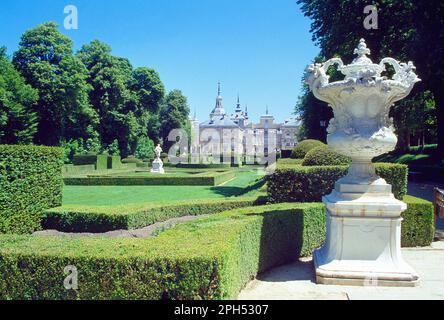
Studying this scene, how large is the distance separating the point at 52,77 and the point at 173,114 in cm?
3248

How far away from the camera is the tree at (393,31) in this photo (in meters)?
16.8

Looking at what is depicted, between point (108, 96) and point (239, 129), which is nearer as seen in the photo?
point (108, 96)

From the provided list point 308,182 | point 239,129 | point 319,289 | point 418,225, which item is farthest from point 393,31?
point 239,129

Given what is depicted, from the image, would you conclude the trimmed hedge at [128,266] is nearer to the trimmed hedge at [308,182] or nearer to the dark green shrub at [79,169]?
the trimmed hedge at [308,182]

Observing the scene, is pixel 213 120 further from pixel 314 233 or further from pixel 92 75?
pixel 314 233

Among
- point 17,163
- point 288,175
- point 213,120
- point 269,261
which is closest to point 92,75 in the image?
point 17,163

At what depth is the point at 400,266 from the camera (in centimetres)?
568

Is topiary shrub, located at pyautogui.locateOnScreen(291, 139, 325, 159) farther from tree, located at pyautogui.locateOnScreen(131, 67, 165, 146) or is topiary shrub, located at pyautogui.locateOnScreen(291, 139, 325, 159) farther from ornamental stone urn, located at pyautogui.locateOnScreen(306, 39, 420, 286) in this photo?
tree, located at pyautogui.locateOnScreen(131, 67, 165, 146)

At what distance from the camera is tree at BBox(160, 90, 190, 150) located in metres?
66.3

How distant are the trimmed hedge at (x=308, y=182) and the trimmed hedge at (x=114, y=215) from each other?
216 cm

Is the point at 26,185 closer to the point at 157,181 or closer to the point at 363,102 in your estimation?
the point at 363,102

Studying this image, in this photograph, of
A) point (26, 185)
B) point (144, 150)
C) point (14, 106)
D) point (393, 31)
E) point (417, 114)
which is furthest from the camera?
point (144, 150)

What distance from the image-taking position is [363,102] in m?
5.95

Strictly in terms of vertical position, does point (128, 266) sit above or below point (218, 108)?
below
